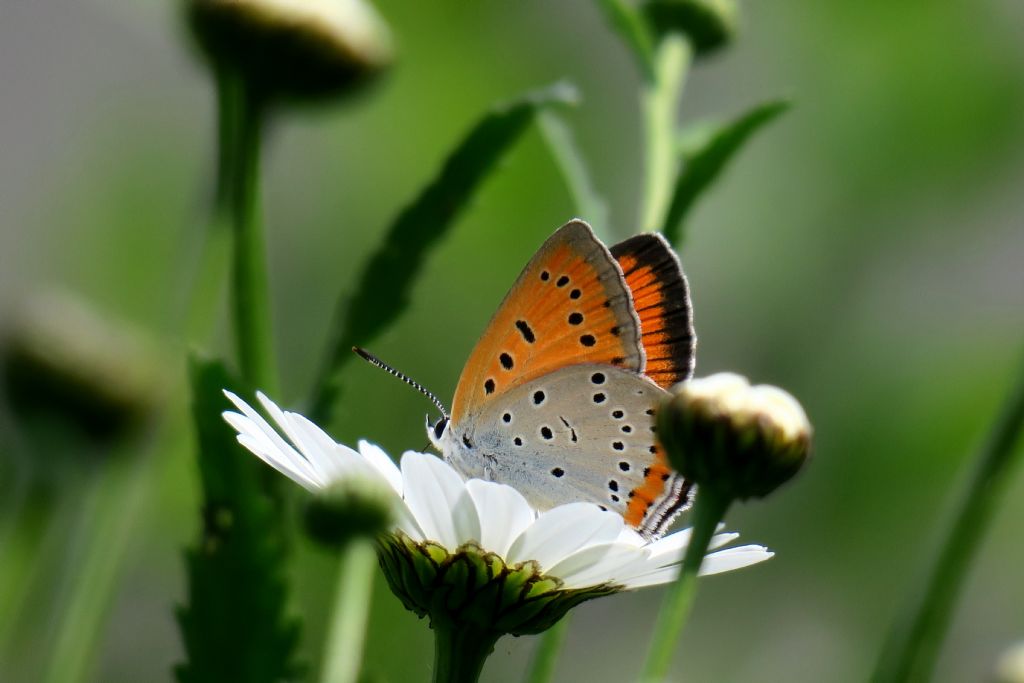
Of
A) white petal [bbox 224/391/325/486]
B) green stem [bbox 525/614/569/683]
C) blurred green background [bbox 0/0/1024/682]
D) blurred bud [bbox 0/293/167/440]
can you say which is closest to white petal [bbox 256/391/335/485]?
white petal [bbox 224/391/325/486]

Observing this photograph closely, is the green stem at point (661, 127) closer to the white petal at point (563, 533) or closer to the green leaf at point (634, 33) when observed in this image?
the green leaf at point (634, 33)

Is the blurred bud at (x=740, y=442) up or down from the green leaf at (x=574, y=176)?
down

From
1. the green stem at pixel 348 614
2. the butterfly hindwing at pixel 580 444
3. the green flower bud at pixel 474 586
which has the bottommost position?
the green stem at pixel 348 614

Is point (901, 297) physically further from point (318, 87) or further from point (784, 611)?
point (318, 87)

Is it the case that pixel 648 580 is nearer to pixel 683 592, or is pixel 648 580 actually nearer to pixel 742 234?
pixel 683 592

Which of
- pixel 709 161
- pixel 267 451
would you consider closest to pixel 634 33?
pixel 709 161

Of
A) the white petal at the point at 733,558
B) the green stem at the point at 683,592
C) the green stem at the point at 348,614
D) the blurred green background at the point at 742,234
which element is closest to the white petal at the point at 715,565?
the white petal at the point at 733,558

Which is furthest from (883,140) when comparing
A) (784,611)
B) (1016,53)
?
(784,611)
